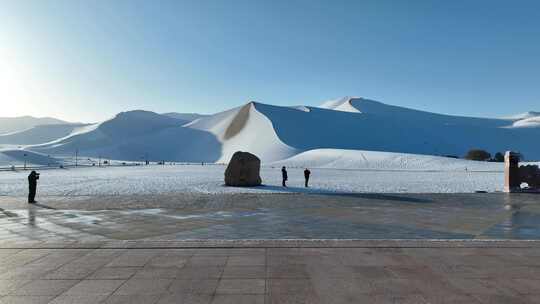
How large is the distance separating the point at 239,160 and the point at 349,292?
17.4m

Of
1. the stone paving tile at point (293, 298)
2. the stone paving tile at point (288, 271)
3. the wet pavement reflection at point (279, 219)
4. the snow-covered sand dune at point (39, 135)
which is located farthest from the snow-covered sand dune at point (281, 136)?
the stone paving tile at point (293, 298)

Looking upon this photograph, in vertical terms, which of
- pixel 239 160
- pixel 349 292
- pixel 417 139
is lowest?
pixel 349 292

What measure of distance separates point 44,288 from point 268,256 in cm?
290

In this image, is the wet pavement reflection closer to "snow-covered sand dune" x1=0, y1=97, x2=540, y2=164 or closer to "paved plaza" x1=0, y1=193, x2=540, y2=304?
"paved plaza" x1=0, y1=193, x2=540, y2=304

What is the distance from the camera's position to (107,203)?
13.5m

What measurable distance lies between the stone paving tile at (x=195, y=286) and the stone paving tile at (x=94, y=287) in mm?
655

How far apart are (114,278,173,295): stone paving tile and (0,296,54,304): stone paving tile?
687 mm

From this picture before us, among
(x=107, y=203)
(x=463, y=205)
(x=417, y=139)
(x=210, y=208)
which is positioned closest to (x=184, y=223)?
(x=210, y=208)

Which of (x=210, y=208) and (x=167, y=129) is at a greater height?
(x=167, y=129)

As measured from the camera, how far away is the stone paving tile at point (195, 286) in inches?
186

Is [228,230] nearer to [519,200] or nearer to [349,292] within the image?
[349,292]

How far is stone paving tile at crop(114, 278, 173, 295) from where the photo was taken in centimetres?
469

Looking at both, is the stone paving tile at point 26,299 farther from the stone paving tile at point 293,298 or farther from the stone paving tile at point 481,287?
the stone paving tile at point 481,287

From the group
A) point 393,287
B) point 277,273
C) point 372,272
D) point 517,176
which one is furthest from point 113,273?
point 517,176
